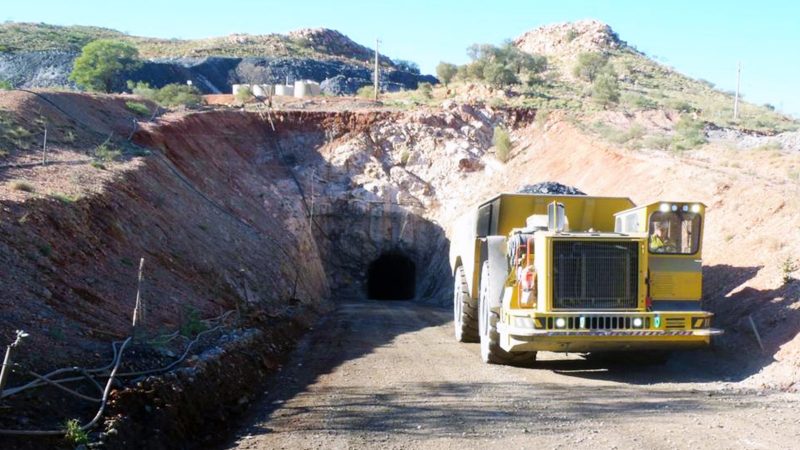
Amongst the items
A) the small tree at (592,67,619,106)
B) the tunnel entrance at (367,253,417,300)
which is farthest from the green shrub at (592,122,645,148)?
the tunnel entrance at (367,253,417,300)

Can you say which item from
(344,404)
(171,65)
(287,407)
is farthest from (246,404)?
(171,65)

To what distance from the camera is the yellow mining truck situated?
32.7ft

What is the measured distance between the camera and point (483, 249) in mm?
13516

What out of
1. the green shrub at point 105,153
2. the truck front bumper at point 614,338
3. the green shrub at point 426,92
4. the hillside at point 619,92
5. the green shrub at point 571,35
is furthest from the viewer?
the green shrub at point 571,35

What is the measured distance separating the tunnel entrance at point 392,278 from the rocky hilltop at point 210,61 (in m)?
28.5

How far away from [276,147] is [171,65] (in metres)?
32.4

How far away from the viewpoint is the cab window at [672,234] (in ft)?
35.3

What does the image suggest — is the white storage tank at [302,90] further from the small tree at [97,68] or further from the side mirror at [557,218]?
the side mirror at [557,218]

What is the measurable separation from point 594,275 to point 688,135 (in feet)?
67.2

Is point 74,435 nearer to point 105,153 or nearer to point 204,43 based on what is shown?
point 105,153

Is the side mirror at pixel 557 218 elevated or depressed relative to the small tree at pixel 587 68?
depressed

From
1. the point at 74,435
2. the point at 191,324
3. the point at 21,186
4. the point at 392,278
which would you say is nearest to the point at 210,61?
the point at 392,278

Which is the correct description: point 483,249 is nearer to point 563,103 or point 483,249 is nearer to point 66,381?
point 66,381

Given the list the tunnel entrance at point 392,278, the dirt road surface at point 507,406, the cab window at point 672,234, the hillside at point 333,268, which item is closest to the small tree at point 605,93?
the hillside at point 333,268
